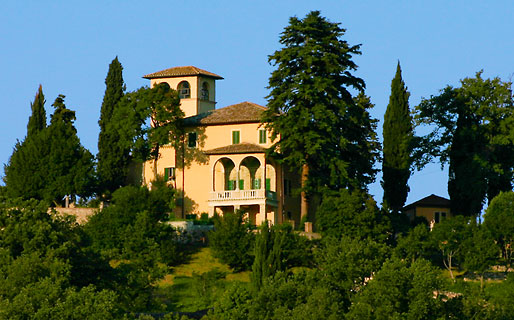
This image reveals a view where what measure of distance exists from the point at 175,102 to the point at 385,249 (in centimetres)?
2540

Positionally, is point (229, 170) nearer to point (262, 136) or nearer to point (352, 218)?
point (262, 136)

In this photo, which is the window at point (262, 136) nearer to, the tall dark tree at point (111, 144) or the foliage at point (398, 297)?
the tall dark tree at point (111, 144)

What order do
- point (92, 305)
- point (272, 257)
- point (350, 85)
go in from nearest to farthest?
point (92, 305), point (272, 257), point (350, 85)

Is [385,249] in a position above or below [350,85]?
below

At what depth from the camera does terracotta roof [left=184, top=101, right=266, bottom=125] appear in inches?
3661

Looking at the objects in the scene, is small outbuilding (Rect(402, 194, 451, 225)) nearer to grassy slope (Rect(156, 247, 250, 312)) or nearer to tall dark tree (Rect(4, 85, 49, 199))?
grassy slope (Rect(156, 247, 250, 312))

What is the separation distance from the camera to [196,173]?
93.2 metres

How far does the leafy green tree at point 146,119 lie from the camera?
302 feet

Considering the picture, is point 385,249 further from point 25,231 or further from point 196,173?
point 196,173

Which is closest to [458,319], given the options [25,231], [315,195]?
[25,231]

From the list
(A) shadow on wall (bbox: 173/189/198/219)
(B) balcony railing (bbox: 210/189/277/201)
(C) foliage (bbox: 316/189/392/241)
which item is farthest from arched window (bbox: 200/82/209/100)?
(C) foliage (bbox: 316/189/392/241)

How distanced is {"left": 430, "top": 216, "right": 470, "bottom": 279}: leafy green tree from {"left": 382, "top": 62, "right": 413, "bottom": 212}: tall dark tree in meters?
6.79

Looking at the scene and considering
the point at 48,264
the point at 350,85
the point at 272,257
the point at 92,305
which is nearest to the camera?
the point at 92,305

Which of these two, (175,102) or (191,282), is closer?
(191,282)
